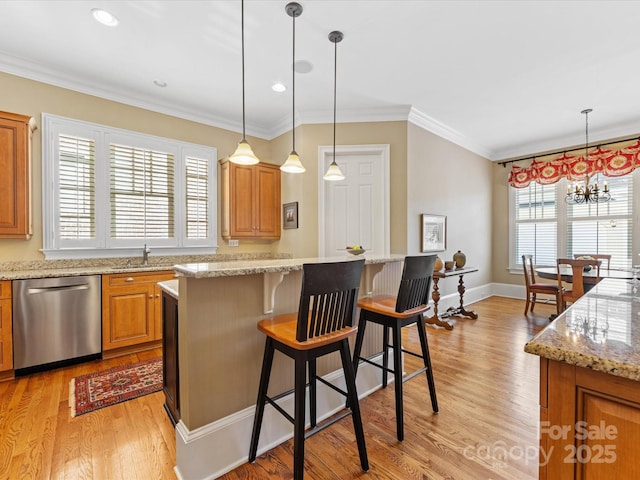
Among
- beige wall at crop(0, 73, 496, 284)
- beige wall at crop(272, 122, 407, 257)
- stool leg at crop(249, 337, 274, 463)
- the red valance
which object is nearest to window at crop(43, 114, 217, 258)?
beige wall at crop(0, 73, 496, 284)

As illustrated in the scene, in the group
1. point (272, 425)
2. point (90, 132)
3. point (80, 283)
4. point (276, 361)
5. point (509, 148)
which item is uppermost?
point (509, 148)

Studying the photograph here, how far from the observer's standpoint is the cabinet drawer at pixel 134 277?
119 inches

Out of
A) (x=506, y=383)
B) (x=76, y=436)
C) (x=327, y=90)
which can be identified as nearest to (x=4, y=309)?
(x=76, y=436)

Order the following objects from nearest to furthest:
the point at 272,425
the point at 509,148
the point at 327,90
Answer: the point at 272,425 < the point at 327,90 < the point at 509,148

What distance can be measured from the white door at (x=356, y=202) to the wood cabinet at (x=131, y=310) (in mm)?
2156

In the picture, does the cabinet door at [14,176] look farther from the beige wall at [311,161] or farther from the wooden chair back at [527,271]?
the wooden chair back at [527,271]

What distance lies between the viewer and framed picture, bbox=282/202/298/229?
4.34 m

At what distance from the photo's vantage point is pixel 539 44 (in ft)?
8.89

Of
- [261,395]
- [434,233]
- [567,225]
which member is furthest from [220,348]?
[567,225]

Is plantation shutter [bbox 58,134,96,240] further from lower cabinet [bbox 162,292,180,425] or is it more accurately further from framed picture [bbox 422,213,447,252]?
framed picture [bbox 422,213,447,252]

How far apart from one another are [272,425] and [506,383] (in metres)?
2.02

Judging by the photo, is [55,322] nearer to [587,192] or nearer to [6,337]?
[6,337]

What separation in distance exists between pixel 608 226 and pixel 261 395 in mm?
6109

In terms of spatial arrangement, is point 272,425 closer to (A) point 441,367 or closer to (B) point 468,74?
(A) point 441,367
